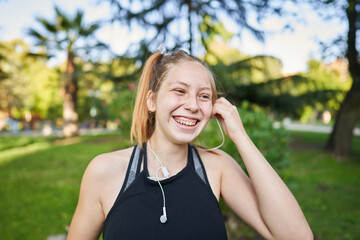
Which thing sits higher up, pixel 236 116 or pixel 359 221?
pixel 236 116

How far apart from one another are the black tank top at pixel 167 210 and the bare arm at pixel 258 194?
19 cm

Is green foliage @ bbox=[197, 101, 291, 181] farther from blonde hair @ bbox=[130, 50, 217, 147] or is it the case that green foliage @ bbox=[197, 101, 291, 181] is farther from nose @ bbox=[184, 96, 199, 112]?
nose @ bbox=[184, 96, 199, 112]

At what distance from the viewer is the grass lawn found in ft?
14.2

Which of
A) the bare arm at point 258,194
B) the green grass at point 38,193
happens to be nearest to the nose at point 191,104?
the bare arm at point 258,194

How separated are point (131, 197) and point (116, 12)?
721cm

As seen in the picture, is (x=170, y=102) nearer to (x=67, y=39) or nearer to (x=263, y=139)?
(x=263, y=139)

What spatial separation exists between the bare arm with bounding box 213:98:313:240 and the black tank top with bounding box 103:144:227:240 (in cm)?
19

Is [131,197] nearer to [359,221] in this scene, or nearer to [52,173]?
[359,221]

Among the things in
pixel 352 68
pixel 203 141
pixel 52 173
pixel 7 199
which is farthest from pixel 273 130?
pixel 352 68

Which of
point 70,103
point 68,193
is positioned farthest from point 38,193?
point 70,103

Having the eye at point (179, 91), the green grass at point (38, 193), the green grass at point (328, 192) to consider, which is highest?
the eye at point (179, 91)

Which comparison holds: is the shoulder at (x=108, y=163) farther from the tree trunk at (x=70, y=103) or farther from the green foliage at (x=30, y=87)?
the green foliage at (x=30, y=87)

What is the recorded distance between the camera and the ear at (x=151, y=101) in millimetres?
1654

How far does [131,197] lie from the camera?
52.1 inches
